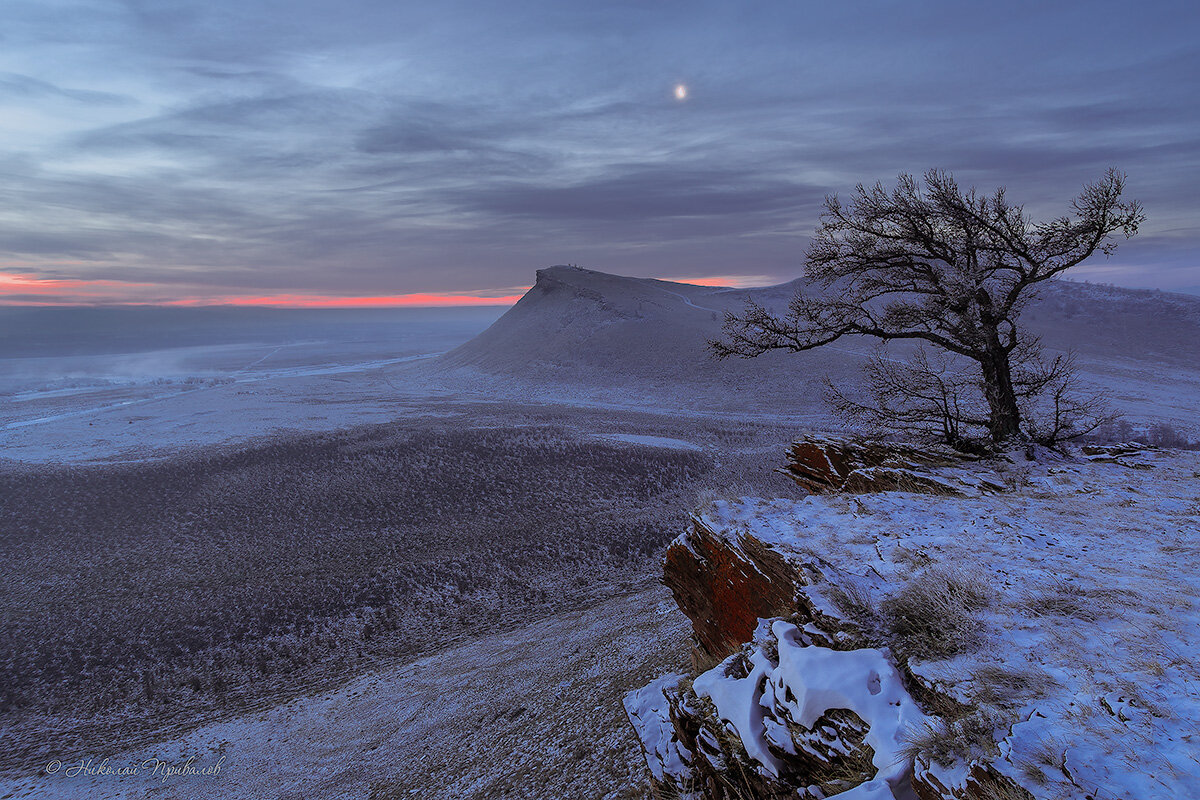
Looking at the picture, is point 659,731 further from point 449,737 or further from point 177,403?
point 177,403

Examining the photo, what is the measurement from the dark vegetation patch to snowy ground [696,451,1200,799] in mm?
14176

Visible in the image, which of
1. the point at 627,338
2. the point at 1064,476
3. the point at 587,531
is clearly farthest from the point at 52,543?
the point at 627,338

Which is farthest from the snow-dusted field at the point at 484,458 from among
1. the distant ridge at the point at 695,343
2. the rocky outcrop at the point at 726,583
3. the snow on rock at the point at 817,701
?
the rocky outcrop at the point at 726,583

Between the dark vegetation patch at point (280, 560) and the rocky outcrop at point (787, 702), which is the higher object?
the rocky outcrop at point (787, 702)

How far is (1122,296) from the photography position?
269ft

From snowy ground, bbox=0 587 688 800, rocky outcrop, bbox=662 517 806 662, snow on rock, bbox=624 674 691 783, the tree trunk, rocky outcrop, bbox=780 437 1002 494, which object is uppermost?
the tree trunk

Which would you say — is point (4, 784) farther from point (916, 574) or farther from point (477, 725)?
point (916, 574)

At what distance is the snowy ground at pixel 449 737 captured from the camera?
32.2 feet

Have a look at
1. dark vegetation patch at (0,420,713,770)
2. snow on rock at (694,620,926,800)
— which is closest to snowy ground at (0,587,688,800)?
dark vegetation patch at (0,420,713,770)

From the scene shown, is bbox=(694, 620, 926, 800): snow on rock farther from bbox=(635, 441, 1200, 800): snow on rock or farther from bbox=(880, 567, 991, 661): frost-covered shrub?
bbox=(880, 567, 991, 661): frost-covered shrub

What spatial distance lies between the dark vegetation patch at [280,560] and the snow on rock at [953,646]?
13775mm

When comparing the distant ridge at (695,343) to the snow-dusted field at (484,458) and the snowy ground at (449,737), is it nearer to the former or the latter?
the snow-dusted field at (484,458)

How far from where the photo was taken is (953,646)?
15.3ft

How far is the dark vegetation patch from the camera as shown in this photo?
16.0 m
